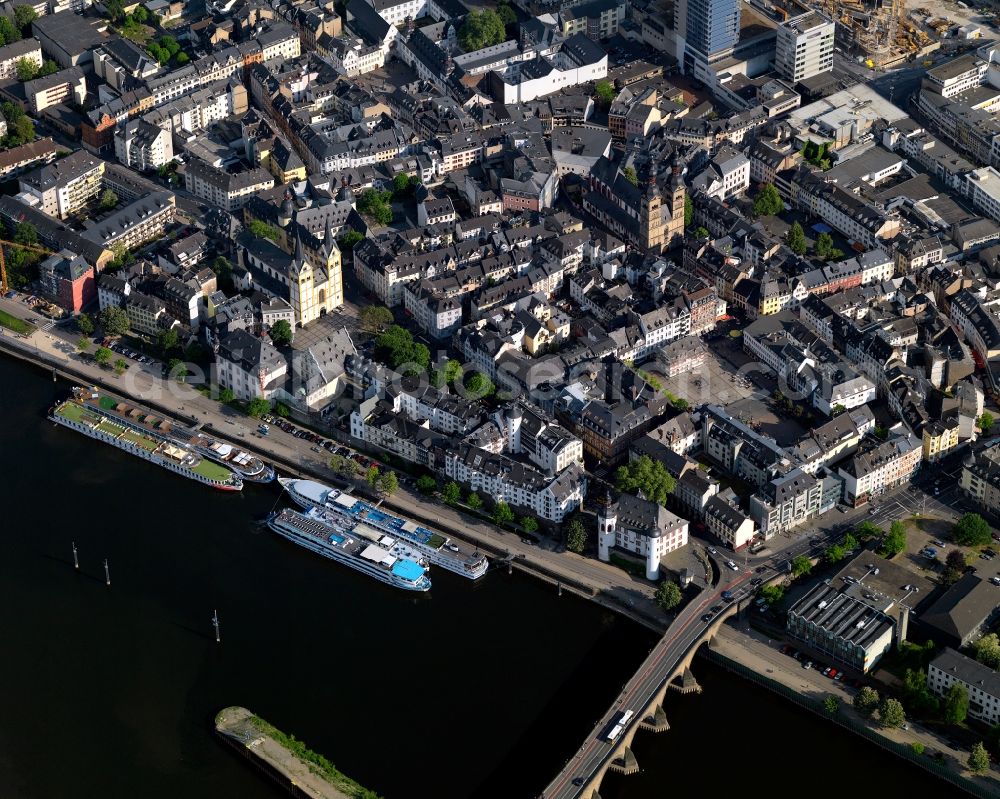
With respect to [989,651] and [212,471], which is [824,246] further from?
[212,471]

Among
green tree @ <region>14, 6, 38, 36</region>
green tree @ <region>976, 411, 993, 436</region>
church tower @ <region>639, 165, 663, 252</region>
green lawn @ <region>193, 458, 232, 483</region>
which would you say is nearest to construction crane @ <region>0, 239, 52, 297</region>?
green lawn @ <region>193, 458, 232, 483</region>

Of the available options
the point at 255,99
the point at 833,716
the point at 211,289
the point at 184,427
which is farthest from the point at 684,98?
the point at 833,716

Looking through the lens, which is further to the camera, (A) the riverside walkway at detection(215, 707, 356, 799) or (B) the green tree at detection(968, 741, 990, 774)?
(B) the green tree at detection(968, 741, 990, 774)

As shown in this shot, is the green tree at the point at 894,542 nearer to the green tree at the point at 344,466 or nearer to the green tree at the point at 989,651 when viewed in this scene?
the green tree at the point at 989,651

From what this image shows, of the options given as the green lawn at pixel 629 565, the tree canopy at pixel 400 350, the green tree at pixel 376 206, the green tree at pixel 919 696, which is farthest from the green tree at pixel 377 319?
the green tree at pixel 919 696

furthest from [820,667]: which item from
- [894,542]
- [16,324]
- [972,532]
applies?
[16,324]

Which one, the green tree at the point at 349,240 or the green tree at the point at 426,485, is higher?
the green tree at the point at 349,240

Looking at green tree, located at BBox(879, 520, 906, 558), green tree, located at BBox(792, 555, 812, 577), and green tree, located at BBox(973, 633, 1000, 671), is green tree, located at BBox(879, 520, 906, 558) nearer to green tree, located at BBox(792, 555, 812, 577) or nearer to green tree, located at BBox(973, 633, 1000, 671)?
green tree, located at BBox(792, 555, 812, 577)
